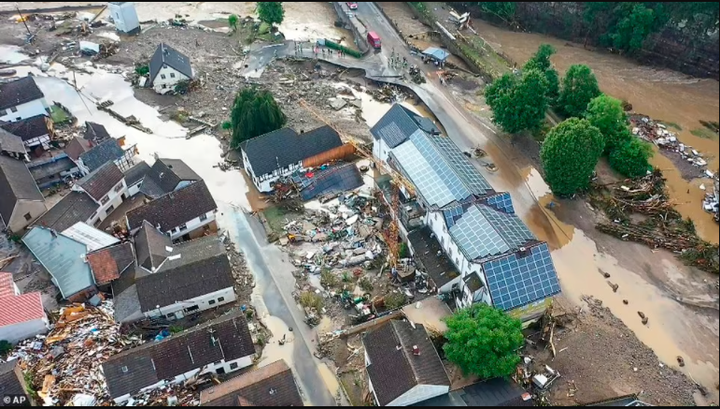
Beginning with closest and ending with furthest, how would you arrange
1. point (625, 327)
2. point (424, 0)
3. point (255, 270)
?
point (625, 327) < point (255, 270) < point (424, 0)

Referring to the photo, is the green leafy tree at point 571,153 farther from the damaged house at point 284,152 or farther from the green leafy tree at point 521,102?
the damaged house at point 284,152

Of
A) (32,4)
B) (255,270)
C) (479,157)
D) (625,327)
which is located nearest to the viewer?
(625,327)

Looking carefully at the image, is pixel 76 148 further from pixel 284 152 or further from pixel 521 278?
pixel 521 278

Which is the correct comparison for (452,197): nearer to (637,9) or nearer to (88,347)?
(88,347)

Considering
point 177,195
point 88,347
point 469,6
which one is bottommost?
point 88,347

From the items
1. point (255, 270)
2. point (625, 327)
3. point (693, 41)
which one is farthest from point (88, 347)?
point (693, 41)

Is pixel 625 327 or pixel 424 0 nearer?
pixel 625 327

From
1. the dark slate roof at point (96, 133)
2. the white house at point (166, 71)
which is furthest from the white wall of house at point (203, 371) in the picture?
the white house at point (166, 71)

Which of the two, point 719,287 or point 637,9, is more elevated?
point 637,9
